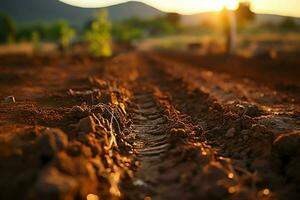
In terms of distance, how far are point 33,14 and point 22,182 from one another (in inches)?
6616

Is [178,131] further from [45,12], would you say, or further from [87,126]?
[45,12]

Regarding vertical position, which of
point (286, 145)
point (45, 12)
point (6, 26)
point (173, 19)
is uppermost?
point (45, 12)

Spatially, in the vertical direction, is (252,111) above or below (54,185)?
below

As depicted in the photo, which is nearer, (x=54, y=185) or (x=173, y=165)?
(x=54, y=185)

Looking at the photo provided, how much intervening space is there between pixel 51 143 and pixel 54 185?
91 cm

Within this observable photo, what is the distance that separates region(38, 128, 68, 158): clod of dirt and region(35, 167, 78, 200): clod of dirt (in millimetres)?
447

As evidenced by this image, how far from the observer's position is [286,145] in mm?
5734

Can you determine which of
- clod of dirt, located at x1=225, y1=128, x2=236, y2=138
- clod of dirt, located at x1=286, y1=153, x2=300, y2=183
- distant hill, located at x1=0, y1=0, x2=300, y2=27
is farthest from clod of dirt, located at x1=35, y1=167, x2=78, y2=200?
distant hill, located at x1=0, y1=0, x2=300, y2=27

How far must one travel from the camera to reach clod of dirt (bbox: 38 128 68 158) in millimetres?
4812

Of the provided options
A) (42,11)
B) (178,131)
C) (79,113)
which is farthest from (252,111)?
(42,11)

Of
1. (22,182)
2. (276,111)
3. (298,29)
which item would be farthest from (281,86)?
(298,29)

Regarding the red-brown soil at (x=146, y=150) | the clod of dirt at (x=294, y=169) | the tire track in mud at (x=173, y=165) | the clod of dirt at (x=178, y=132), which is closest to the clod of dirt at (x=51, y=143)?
the red-brown soil at (x=146, y=150)

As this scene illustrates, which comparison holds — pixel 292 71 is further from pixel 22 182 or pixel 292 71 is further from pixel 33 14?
pixel 33 14

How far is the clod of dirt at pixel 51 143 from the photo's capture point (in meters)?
4.81
